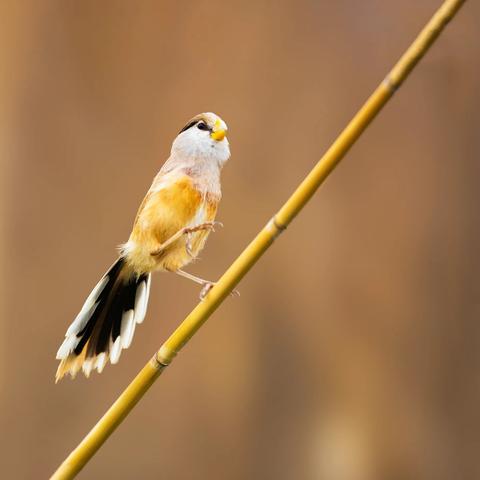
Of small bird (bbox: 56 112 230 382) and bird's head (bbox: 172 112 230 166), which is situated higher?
bird's head (bbox: 172 112 230 166)

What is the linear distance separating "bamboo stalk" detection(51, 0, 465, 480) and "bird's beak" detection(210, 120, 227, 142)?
0.05 metres

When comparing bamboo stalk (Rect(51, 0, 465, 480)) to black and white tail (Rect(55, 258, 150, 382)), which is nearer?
bamboo stalk (Rect(51, 0, 465, 480))

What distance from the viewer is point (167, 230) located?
1.41ft

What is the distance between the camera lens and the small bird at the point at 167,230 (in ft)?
1.33

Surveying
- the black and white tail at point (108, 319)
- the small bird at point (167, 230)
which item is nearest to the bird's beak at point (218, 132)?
the small bird at point (167, 230)

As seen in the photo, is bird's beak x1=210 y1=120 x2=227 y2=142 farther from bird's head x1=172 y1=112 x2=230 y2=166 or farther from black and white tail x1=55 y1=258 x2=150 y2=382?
black and white tail x1=55 y1=258 x2=150 y2=382

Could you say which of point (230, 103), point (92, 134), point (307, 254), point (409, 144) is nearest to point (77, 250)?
point (92, 134)

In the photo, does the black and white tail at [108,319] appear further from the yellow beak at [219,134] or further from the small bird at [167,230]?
the yellow beak at [219,134]

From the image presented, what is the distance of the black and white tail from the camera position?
1.51 feet

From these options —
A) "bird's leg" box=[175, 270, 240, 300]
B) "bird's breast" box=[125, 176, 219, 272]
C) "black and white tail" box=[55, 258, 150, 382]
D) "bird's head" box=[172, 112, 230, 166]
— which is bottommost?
"black and white tail" box=[55, 258, 150, 382]

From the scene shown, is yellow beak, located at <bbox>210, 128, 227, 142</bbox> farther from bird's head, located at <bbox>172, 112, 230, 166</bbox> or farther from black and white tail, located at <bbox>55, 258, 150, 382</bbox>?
black and white tail, located at <bbox>55, 258, 150, 382</bbox>

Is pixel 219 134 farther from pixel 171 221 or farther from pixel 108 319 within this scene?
pixel 108 319

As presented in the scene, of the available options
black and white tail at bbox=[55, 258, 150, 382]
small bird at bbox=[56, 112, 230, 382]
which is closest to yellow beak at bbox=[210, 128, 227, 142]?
small bird at bbox=[56, 112, 230, 382]

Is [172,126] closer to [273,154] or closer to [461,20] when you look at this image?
[273,154]
